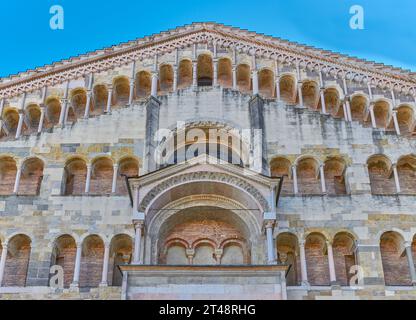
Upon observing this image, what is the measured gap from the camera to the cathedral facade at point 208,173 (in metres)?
21.8

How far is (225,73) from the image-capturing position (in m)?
27.7

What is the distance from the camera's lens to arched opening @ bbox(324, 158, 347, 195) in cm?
2406

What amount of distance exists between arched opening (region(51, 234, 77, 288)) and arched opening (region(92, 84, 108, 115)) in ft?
18.4

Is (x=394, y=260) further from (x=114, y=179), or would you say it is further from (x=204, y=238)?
(x=114, y=179)

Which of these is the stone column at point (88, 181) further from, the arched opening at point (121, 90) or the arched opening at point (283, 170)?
the arched opening at point (283, 170)

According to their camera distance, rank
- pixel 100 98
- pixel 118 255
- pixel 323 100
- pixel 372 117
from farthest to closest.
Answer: pixel 100 98
pixel 323 100
pixel 372 117
pixel 118 255

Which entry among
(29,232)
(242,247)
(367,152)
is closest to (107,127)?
(29,232)

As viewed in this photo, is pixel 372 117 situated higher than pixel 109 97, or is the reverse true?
pixel 109 97

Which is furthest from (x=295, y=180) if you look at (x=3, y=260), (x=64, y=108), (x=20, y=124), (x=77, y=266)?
(x=20, y=124)

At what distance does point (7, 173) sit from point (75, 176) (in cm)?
223

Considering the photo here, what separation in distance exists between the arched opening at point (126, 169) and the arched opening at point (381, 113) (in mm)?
8457

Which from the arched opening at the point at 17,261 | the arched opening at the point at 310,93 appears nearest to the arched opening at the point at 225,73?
the arched opening at the point at 310,93

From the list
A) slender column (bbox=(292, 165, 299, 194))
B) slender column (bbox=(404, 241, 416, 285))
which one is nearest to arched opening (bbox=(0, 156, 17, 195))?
slender column (bbox=(292, 165, 299, 194))

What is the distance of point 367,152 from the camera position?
2433 centimetres
